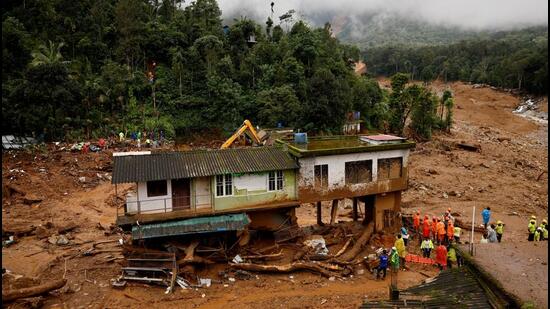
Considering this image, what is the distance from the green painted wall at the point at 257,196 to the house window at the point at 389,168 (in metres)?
4.99

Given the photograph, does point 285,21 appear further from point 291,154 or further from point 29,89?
point 291,154

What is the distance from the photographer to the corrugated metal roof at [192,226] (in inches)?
716

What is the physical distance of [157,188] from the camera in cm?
1922

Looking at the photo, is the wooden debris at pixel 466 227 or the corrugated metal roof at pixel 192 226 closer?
the corrugated metal roof at pixel 192 226

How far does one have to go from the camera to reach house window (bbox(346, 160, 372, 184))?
22.0 metres

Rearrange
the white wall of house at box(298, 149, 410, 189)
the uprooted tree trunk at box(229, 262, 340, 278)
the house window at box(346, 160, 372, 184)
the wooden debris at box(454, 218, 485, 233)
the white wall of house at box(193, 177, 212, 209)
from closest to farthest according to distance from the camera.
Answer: the uprooted tree trunk at box(229, 262, 340, 278) < the white wall of house at box(193, 177, 212, 209) < the white wall of house at box(298, 149, 410, 189) < the house window at box(346, 160, 372, 184) < the wooden debris at box(454, 218, 485, 233)

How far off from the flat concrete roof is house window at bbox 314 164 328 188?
2.61ft

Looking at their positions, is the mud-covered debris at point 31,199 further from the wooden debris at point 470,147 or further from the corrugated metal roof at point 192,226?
the wooden debris at point 470,147

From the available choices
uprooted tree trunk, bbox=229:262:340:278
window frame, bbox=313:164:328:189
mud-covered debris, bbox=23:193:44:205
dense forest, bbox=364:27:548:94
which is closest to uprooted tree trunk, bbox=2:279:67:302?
uprooted tree trunk, bbox=229:262:340:278

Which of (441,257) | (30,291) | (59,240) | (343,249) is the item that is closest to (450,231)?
(441,257)

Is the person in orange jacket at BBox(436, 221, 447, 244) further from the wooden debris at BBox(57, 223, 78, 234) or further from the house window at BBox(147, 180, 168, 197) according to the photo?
the wooden debris at BBox(57, 223, 78, 234)

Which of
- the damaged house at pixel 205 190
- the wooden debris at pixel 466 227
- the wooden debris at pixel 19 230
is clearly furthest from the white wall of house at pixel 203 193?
the wooden debris at pixel 466 227

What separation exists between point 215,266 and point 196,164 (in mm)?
4835

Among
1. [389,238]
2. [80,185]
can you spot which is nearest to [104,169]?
[80,185]
